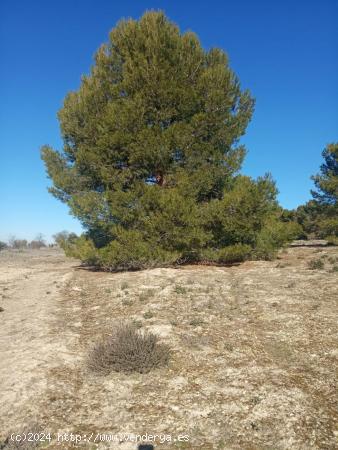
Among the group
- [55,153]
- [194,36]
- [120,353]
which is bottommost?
[120,353]

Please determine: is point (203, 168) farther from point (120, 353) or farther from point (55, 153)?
point (120, 353)

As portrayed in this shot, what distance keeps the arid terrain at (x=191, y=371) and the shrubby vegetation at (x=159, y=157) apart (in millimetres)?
4105

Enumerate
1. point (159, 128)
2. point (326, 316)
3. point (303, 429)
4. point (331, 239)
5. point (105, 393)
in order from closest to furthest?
point (303, 429) → point (105, 393) → point (326, 316) → point (159, 128) → point (331, 239)

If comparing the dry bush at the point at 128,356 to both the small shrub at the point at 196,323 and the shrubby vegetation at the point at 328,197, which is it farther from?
the shrubby vegetation at the point at 328,197

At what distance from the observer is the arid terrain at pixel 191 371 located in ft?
15.0

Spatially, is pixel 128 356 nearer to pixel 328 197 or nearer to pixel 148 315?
pixel 148 315

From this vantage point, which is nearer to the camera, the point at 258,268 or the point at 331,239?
the point at 258,268

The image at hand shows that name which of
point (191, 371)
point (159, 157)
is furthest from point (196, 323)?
point (159, 157)

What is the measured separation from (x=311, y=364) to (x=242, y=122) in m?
14.3

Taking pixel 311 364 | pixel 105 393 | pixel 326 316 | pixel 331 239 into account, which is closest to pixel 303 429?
pixel 311 364

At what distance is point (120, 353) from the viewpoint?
643cm

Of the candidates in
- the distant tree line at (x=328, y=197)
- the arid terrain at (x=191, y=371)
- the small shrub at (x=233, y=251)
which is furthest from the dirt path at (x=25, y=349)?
the distant tree line at (x=328, y=197)

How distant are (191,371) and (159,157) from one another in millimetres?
11502

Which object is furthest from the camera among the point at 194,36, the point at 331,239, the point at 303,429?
the point at 331,239
